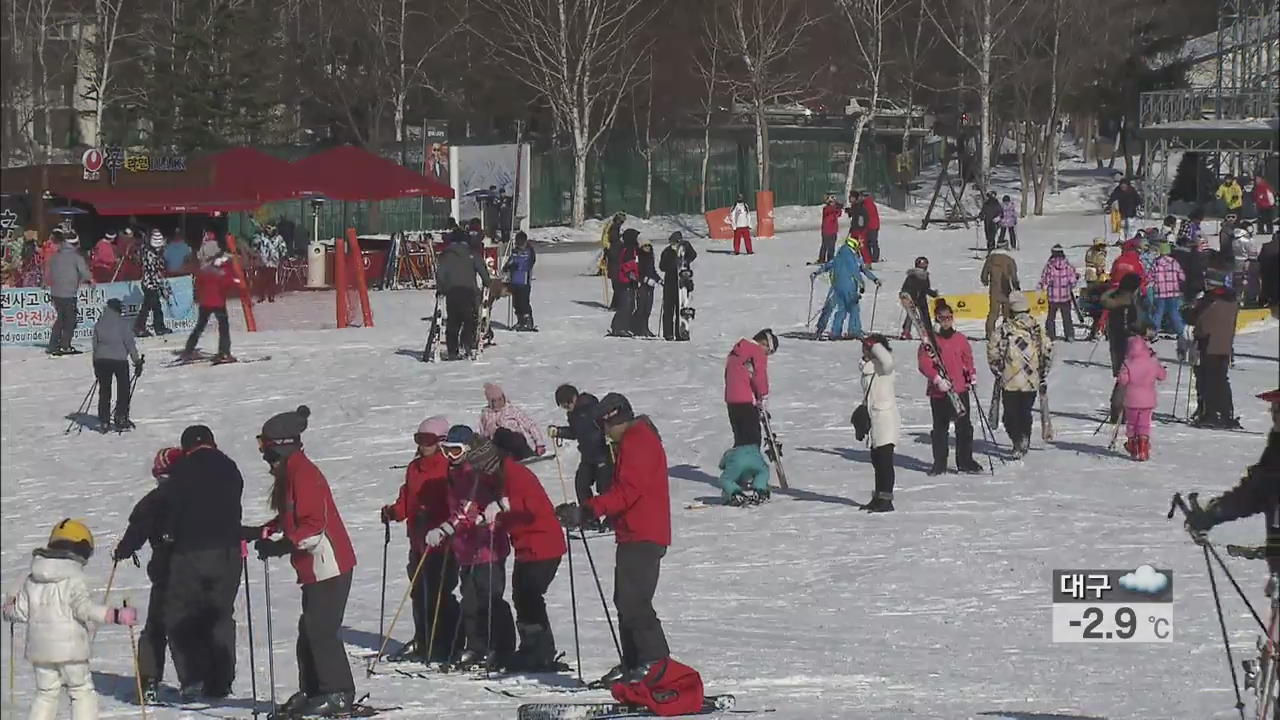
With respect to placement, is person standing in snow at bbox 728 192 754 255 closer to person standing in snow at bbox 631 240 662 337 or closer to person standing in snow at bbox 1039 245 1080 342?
person standing in snow at bbox 631 240 662 337

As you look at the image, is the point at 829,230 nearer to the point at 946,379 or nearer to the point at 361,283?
the point at 361,283

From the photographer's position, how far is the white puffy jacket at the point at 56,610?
27.6 feet

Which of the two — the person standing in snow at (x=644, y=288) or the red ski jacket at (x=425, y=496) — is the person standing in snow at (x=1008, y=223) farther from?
the red ski jacket at (x=425, y=496)

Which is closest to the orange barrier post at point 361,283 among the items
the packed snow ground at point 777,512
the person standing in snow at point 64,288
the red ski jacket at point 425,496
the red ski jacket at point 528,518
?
the packed snow ground at point 777,512

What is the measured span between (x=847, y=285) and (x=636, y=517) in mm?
16009

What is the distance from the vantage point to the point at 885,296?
3067 cm

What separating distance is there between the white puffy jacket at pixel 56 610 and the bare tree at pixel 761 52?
4269 centimetres

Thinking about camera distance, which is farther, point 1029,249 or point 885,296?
point 1029,249

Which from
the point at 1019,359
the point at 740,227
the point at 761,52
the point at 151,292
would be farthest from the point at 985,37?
the point at 1019,359

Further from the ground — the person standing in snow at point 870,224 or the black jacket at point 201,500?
the person standing in snow at point 870,224

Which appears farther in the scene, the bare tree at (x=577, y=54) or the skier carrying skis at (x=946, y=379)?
the bare tree at (x=577, y=54)

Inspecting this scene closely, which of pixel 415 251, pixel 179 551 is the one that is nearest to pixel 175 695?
pixel 179 551

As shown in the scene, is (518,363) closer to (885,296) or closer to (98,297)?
(98,297)

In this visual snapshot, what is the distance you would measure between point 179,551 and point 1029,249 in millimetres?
28966
